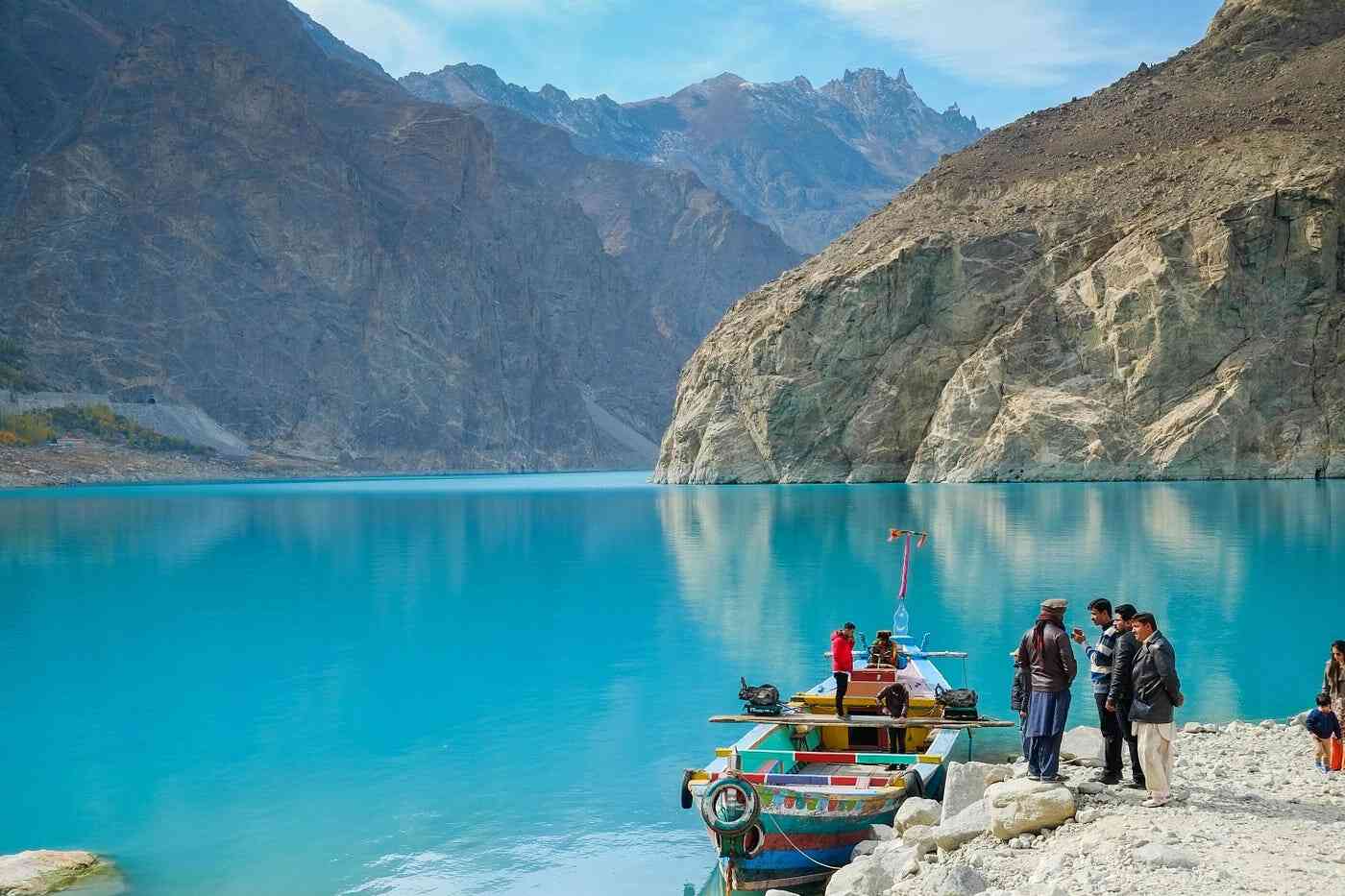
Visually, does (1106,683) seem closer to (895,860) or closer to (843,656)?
(895,860)

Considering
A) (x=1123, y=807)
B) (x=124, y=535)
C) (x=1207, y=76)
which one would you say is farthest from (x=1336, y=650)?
(x=1207, y=76)

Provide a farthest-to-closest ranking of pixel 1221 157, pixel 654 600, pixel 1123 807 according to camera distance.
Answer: pixel 1221 157
pixel 654 600
pixel 1123 807

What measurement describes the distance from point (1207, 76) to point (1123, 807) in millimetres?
127323

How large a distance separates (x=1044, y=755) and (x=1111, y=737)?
2.28ft

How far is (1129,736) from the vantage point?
12.7 m

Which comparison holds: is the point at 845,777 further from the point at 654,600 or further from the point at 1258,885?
the point at 654,600

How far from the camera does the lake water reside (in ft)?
50.1

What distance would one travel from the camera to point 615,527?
2625 inches

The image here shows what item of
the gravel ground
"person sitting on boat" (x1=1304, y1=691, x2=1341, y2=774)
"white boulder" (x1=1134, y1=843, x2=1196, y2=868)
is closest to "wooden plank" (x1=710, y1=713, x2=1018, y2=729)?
the gravel ground

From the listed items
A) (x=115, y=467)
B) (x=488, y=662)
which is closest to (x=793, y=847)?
(x=488, y=662)

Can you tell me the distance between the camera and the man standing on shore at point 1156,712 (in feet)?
39.4

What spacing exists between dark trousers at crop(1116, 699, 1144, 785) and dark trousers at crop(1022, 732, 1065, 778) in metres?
0.60

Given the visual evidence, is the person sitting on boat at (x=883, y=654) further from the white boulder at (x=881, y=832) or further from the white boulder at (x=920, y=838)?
the white boulder at (x=920, y=838)

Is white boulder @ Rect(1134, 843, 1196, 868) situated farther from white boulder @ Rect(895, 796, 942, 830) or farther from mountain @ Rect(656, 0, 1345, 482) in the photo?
mountain @ Rect(656, 0, 1345, 482)
